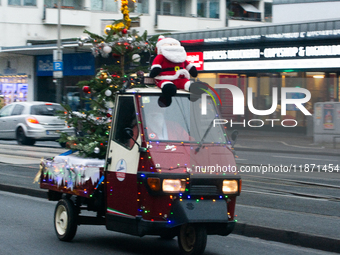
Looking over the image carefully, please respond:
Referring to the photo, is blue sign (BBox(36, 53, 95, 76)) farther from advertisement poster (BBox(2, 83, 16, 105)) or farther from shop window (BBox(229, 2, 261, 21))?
shop window (BBox(229, 2, 261, 21))

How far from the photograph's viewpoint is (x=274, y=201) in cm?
859

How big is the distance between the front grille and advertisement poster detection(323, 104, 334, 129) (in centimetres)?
1691

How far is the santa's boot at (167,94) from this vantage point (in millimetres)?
5625

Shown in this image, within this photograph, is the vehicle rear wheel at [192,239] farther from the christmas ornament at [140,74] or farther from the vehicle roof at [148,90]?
the christmas ornament at [140,74]

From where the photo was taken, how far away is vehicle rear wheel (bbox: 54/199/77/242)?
6.12 meters

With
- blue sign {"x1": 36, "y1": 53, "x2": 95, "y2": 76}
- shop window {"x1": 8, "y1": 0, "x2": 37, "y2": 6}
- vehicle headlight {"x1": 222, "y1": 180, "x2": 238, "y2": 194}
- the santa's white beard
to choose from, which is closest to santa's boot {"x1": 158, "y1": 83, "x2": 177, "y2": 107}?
the santa's white beard

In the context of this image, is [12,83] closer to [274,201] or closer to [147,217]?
[274,201]

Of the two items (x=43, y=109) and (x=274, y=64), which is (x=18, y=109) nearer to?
(x=43, y=109)

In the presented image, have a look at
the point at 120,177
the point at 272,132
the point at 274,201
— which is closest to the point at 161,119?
the point at 120,177

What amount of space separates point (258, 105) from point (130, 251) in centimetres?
2223

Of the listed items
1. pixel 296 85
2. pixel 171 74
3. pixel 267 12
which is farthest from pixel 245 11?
pixel 171 74

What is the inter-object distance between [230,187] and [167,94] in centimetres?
120

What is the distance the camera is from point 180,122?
570 cm

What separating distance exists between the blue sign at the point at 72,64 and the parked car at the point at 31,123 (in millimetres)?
13904
